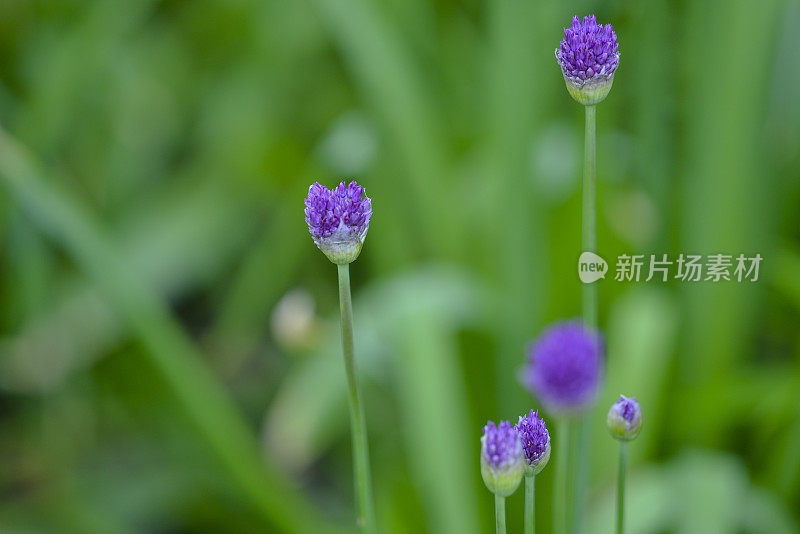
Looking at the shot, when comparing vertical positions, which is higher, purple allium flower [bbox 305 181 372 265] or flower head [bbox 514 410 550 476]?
purple allium flower [bbox 305 181 372 265]

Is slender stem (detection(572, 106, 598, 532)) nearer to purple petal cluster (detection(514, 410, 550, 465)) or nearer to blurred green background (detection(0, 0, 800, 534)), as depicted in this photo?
purple petal cluster (detection(514, 410, 550, 465))

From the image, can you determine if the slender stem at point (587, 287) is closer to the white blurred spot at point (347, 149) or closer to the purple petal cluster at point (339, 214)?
the purple petal cluster at point (339, 214)

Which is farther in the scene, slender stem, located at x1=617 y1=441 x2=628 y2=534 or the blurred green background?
the blurred green background

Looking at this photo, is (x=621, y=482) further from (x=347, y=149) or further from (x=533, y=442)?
(x=347, y=149)

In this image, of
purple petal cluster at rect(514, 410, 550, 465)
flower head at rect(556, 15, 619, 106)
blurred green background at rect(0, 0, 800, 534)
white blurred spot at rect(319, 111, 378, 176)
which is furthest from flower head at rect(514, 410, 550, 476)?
white blurred spot at rect(319, 111, 378, 176)

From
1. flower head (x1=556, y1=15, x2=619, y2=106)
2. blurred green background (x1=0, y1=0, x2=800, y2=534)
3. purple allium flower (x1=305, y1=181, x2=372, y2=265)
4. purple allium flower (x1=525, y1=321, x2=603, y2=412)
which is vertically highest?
flower head (x1=556, y1=15, x2=619, y2=106)

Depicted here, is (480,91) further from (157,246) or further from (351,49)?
(157,246)

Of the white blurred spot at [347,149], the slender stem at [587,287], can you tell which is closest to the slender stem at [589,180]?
the slender stem at [587,287]
